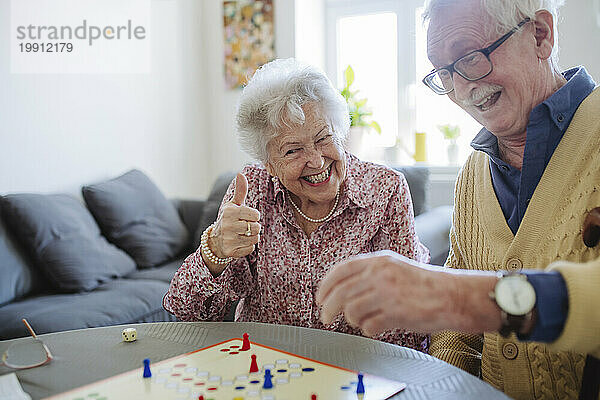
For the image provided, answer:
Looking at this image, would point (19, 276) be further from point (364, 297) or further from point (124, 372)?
point (364, 297)

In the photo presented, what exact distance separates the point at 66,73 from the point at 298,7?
171 centimetres

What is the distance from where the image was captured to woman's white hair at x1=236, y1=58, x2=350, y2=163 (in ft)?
5.44

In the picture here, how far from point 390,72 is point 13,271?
2851 mm

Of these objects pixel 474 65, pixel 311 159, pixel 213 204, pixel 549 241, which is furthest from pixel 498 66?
pixel 213 204

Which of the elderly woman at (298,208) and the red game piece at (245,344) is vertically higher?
the elderly woman at (298,208)

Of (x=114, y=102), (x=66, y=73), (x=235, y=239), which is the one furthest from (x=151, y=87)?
(x=235, y=239)

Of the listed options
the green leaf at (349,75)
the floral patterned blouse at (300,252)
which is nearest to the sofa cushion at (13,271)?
the floral patterned blouse at (300,252)

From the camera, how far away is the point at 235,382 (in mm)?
→ 1052

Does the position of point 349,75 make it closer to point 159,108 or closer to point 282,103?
point 159,108

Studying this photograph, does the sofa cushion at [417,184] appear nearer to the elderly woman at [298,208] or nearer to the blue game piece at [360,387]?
→ the elderly woman at [298,208]

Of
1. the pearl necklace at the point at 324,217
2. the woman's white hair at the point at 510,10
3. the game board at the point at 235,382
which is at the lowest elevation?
the game board at the point at 235,382

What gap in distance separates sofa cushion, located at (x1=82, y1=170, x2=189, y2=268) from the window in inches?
60.0

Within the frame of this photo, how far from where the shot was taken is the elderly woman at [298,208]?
160 centimetres

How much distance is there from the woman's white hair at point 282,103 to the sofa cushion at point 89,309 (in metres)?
1.07
